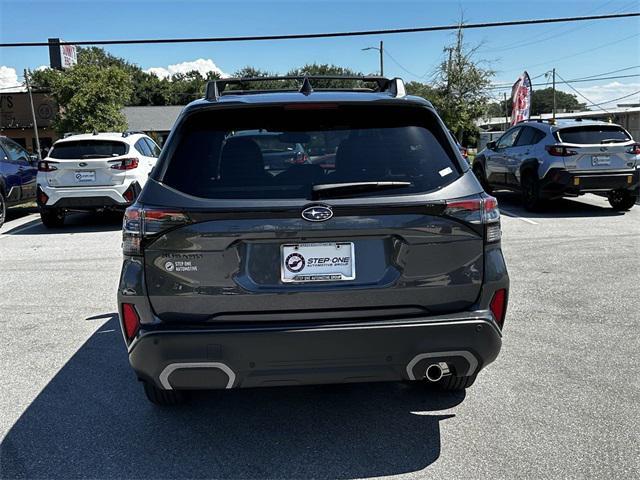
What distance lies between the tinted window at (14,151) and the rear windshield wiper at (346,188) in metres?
→ 10.9

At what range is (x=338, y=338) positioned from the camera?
8.88ft

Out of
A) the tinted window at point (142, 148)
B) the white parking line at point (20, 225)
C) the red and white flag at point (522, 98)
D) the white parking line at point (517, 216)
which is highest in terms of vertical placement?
the red and white flag at point (522, 98)

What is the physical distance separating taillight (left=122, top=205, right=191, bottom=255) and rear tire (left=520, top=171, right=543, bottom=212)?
30.9ft

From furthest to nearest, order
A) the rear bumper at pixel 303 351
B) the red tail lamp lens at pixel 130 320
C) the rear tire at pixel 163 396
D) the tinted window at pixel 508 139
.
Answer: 1. the tinted window at pixel 508 139
2. the rear tire at pixel 163 396
3. the red tail lamp lens at pixel 130 320
4. the rear bumper at pixel 303 351

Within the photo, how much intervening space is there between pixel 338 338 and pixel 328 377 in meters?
0.21

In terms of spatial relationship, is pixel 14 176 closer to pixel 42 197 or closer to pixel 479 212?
pixel 42 197

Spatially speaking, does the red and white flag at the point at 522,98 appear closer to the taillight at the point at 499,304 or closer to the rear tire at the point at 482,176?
the rear tire at the point at 482,176

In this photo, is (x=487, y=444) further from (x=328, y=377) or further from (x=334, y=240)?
(x=334, y=240)

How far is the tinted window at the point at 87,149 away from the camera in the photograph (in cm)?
1013

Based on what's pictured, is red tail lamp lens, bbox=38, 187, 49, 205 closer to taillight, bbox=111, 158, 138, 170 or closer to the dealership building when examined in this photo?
taillight, bbox=111, 158, 138, 170

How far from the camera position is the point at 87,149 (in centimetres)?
1019

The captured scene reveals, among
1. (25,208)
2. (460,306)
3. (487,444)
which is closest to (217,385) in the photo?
(460,306)

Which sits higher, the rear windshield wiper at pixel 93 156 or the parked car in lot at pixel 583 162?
the rear windshield wiper at pixel 93 156

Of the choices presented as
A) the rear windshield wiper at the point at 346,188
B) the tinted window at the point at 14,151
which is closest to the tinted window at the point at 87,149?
the tinted window at the point at 14,151
